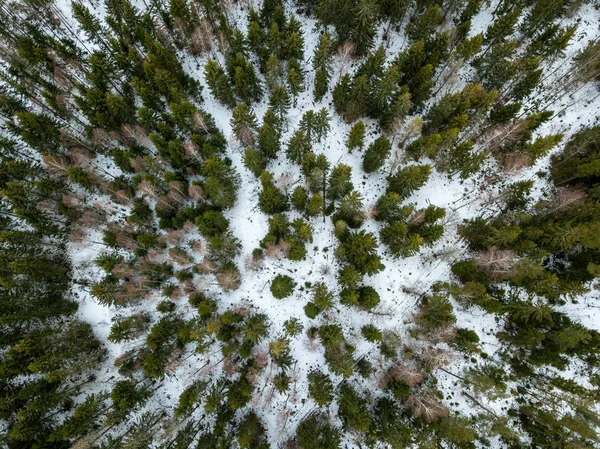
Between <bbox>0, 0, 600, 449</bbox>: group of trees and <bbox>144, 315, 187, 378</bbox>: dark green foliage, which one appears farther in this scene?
<bbox>0, 0, 600, 449</bbox>: group of trees

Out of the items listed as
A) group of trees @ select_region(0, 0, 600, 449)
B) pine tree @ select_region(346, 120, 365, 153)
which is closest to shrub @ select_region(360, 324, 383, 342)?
group of trees @ select_region(0, 0, 600, 449)

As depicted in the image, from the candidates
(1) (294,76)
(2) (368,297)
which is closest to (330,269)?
(2) (368,297)

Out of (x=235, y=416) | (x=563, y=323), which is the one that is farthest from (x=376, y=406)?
(x=563, y=323)

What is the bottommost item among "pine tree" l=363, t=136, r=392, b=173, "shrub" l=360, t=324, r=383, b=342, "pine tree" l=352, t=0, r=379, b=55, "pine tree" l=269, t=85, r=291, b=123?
"shrub" l=360, t=324, r=383, b=342

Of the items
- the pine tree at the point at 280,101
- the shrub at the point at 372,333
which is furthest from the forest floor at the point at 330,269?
the shrub at the point at 372,333

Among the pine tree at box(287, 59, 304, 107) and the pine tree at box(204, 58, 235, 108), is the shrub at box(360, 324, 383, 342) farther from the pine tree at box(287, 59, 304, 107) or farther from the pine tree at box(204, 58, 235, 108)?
the pine tree at box(204, 58, 235, 108)

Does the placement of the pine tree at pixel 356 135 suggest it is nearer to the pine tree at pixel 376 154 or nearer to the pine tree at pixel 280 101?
the pine tree at pixel 376 154

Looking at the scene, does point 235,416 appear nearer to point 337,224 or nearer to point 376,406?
point 376,406

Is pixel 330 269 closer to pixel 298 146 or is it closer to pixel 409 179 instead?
pixel 409 179

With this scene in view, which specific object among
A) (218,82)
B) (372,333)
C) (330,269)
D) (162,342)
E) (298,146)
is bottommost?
(372,333)
